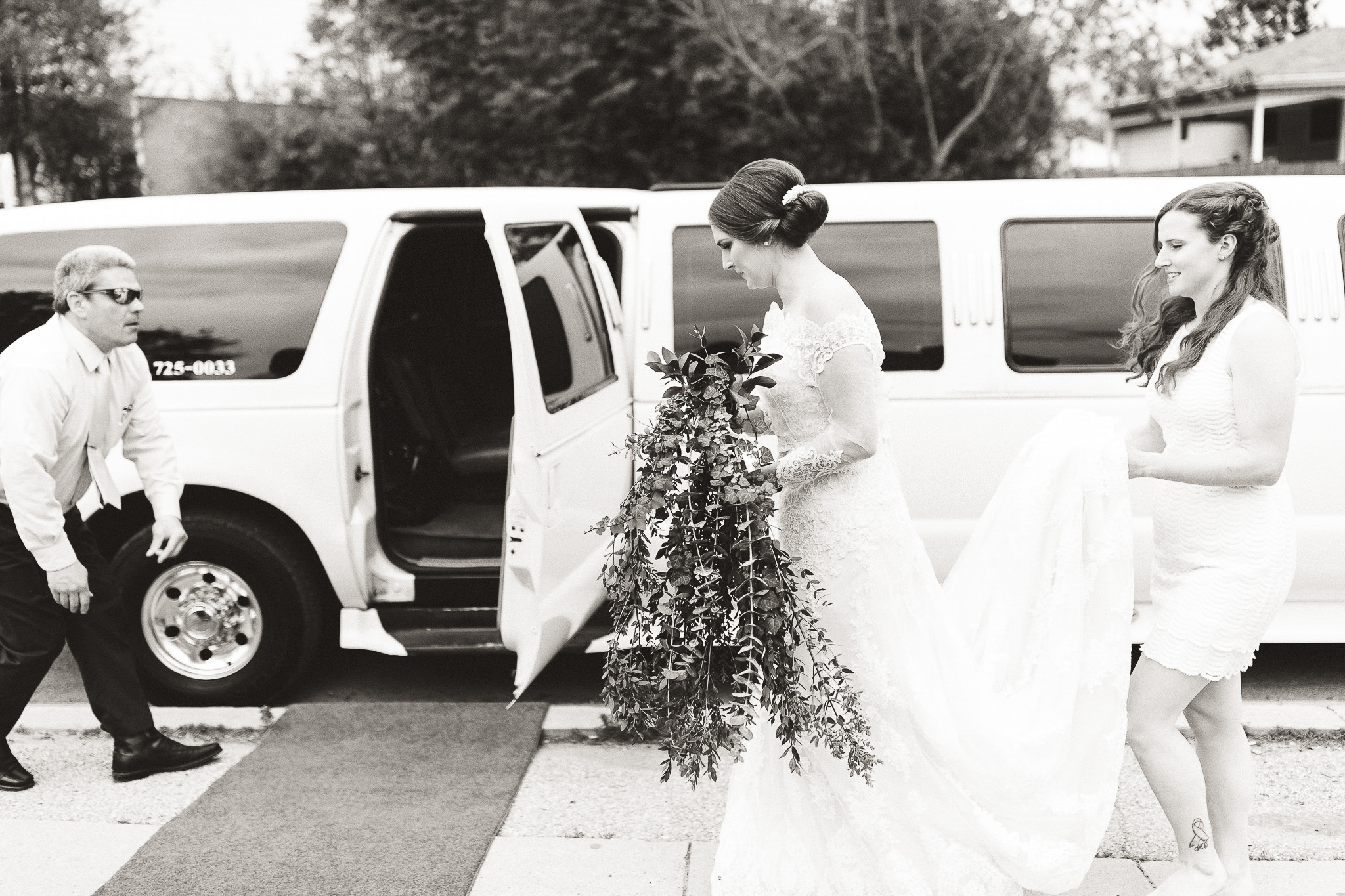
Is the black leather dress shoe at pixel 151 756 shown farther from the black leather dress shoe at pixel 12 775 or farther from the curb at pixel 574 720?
the curb at pixel 574 720

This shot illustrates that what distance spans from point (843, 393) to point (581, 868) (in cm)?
168

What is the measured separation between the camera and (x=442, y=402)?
252 inches

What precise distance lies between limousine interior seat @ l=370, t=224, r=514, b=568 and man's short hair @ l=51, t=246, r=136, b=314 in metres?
1.22

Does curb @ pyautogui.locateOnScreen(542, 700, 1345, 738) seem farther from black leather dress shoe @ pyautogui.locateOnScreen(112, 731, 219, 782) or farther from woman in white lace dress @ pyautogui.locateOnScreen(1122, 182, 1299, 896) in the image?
woman in white lace dress @ pyautogui.locateOnScreen(1122, 182, 1299, 896)

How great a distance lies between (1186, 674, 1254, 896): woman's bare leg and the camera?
3.23 metres

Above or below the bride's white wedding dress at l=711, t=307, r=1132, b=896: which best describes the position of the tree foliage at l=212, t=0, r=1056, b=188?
above

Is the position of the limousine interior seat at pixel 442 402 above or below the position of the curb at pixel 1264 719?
above

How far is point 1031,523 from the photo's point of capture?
3.30 m

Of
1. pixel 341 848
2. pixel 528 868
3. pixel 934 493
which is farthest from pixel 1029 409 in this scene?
pixel 341 848

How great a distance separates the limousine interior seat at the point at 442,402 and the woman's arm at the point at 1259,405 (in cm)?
313

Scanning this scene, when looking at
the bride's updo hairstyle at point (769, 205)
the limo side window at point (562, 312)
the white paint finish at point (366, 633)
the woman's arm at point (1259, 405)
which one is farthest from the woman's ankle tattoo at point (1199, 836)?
the white paint finish at point (366, 633)

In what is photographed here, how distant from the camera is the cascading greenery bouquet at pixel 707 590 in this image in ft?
A: 9.29

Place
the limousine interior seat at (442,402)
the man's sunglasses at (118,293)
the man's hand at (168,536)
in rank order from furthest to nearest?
the limousine interior seat at (442,402), the man's hand at (168,536), the man's sunglasses at (118,293)

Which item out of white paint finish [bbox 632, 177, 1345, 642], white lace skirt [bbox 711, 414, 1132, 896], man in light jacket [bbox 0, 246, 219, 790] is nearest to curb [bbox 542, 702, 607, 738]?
man in light jacket [bbox 0, 246, 219, 790]
